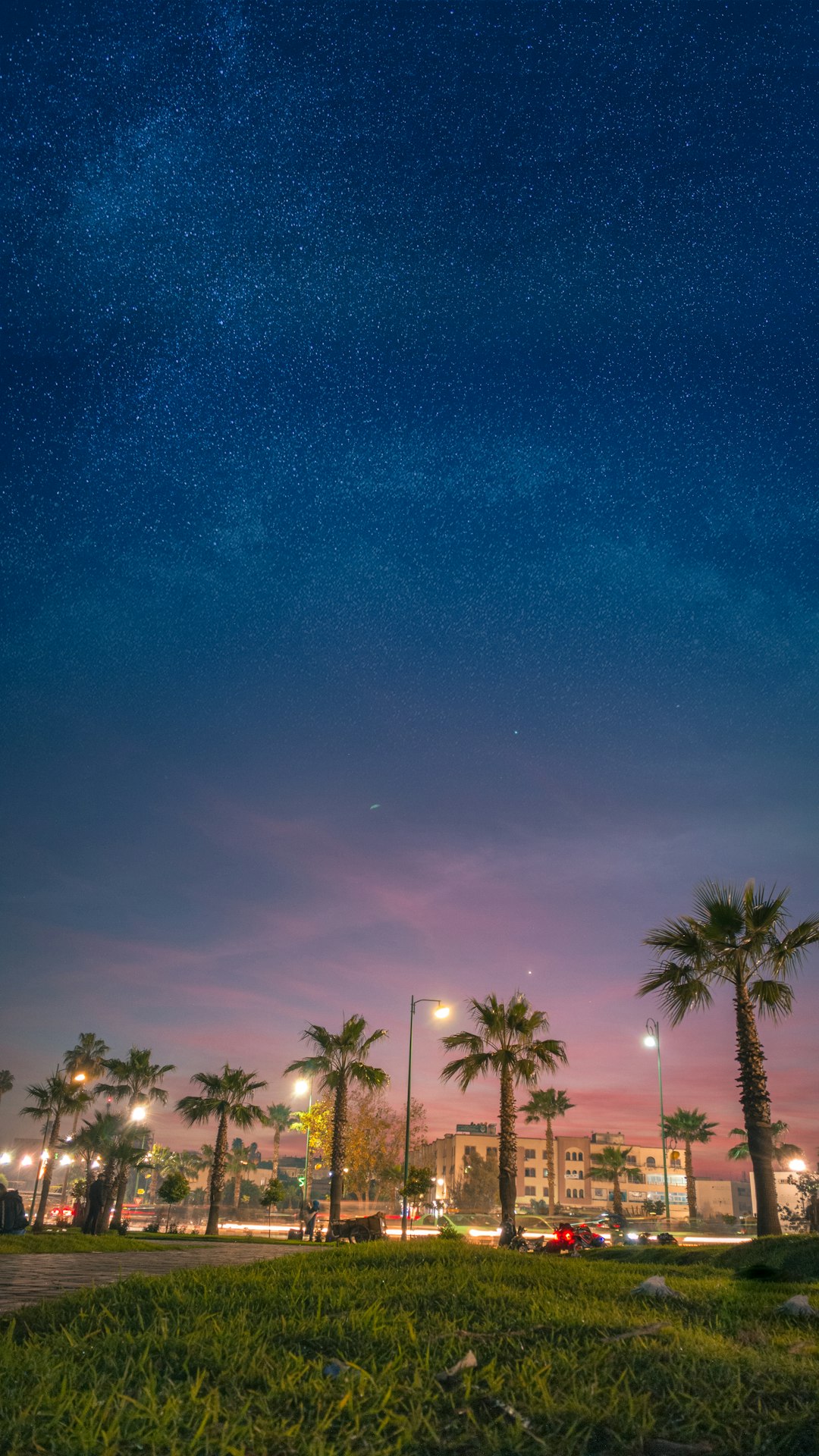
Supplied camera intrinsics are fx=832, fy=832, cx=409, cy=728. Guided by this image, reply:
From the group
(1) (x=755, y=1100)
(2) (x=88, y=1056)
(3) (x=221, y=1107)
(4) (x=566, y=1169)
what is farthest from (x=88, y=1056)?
(4) (x=566, y=1169)

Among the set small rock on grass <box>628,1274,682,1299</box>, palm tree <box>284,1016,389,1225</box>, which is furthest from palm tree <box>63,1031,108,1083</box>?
small rock on grass <box>628,1274,682,1299</box>

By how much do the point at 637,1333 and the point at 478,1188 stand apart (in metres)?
114

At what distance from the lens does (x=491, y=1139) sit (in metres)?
129

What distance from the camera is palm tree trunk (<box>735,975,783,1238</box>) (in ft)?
62.3

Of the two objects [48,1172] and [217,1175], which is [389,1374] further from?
[48,1172]

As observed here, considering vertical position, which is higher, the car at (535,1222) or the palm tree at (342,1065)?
the palm tree at (342,1065)

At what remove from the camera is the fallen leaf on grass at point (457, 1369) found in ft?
13.0

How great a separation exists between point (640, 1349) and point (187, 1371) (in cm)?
247

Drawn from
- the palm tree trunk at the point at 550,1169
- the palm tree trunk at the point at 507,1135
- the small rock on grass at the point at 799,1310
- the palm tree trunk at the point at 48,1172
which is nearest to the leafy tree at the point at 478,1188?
the palm tree trunk at the point at 550,1169

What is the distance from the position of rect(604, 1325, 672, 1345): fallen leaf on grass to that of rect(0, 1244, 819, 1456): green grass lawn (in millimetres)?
39

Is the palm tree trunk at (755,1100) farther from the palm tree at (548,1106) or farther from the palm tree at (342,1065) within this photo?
the palm tree at (548,1106)

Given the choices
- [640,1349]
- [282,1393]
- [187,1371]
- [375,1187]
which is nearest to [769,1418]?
[640,1349]

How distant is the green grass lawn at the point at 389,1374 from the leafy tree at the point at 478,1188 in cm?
10964

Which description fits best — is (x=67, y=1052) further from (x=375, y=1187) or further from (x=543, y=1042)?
(x=543, y=1042)
